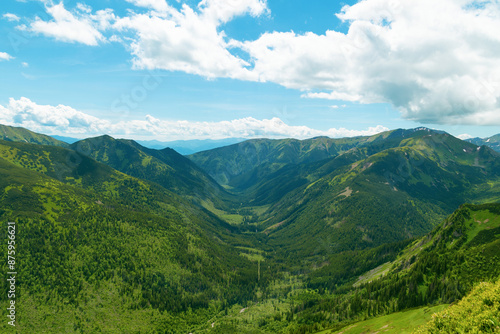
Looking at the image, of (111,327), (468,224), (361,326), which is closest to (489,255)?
(468,224)

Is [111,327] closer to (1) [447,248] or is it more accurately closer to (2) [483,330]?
(2) [483,330]

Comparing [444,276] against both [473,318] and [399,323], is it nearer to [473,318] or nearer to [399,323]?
[399,323]

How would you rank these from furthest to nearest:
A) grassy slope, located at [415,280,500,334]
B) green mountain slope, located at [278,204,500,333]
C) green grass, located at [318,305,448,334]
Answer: green mountain slope, located at [278,204,500,333] → green grass, located at [318,305,448,334] → grassy slope, located at [415,280,500,334]

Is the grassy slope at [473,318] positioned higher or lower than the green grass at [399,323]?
higher

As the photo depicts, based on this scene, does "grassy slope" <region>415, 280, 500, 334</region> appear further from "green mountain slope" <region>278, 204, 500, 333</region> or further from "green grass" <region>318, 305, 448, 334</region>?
"green mountain slope" <region>278, 204, 500, 333</region>

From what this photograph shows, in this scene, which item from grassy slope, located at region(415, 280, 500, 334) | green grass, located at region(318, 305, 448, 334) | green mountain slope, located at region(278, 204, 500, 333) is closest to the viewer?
grassy slope, located at region(415, 280, 500, 334)

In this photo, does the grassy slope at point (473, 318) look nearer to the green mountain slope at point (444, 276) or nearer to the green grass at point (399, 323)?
the green grass at point (399, 323)

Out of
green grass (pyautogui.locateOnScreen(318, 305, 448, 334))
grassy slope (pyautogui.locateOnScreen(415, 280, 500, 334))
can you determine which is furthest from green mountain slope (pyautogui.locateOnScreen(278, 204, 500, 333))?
grassy slope (pyautogui.locateOnScreen(415, 280, 500, 334))

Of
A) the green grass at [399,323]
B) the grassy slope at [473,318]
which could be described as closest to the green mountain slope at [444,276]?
the green grass at [399,323]

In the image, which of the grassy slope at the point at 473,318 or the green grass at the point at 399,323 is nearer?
the grassy slope at the point at 473,318

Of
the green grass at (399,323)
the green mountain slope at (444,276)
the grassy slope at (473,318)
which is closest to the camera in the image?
the grassy slope at (473,318)

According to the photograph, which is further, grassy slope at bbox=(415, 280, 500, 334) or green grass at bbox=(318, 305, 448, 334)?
green grass at bbox=(318, 305, 448, 334)

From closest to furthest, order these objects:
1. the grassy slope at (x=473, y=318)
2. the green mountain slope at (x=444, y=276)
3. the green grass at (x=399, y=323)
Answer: the grassy slope at (x=473, y=318) < the green grass at (x=399, y=323) < the green mountain slope at (x=444, y=276)

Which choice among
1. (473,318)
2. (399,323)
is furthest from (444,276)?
(473,318)
